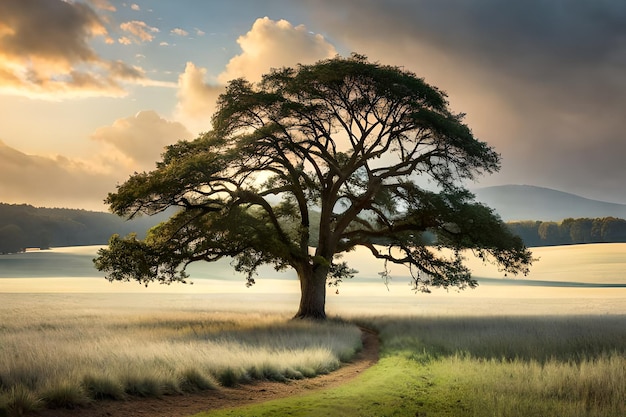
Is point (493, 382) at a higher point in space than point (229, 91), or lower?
lower

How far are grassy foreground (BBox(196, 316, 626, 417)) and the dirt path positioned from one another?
0.68 meters

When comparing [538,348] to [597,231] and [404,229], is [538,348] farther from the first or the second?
[597,231]

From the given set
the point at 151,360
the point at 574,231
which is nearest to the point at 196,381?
the point at 151,360

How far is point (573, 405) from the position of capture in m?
9.89

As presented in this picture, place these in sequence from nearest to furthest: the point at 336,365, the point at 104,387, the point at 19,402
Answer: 1. the point at 19,402
2. the point at 104,387
3. the point at 336,365

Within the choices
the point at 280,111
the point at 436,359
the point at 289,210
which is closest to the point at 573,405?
the point at 436,359

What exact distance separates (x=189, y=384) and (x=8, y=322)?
17.5 m

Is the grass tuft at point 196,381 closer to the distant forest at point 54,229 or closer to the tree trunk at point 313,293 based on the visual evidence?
the tree trunk at point 313,293

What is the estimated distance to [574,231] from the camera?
116m

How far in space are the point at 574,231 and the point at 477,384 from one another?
117m

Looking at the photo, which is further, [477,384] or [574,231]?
[574,231]

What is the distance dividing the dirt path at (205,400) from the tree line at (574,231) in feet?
353

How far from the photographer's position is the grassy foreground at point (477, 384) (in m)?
9.87

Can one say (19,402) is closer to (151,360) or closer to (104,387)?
(104,387)
